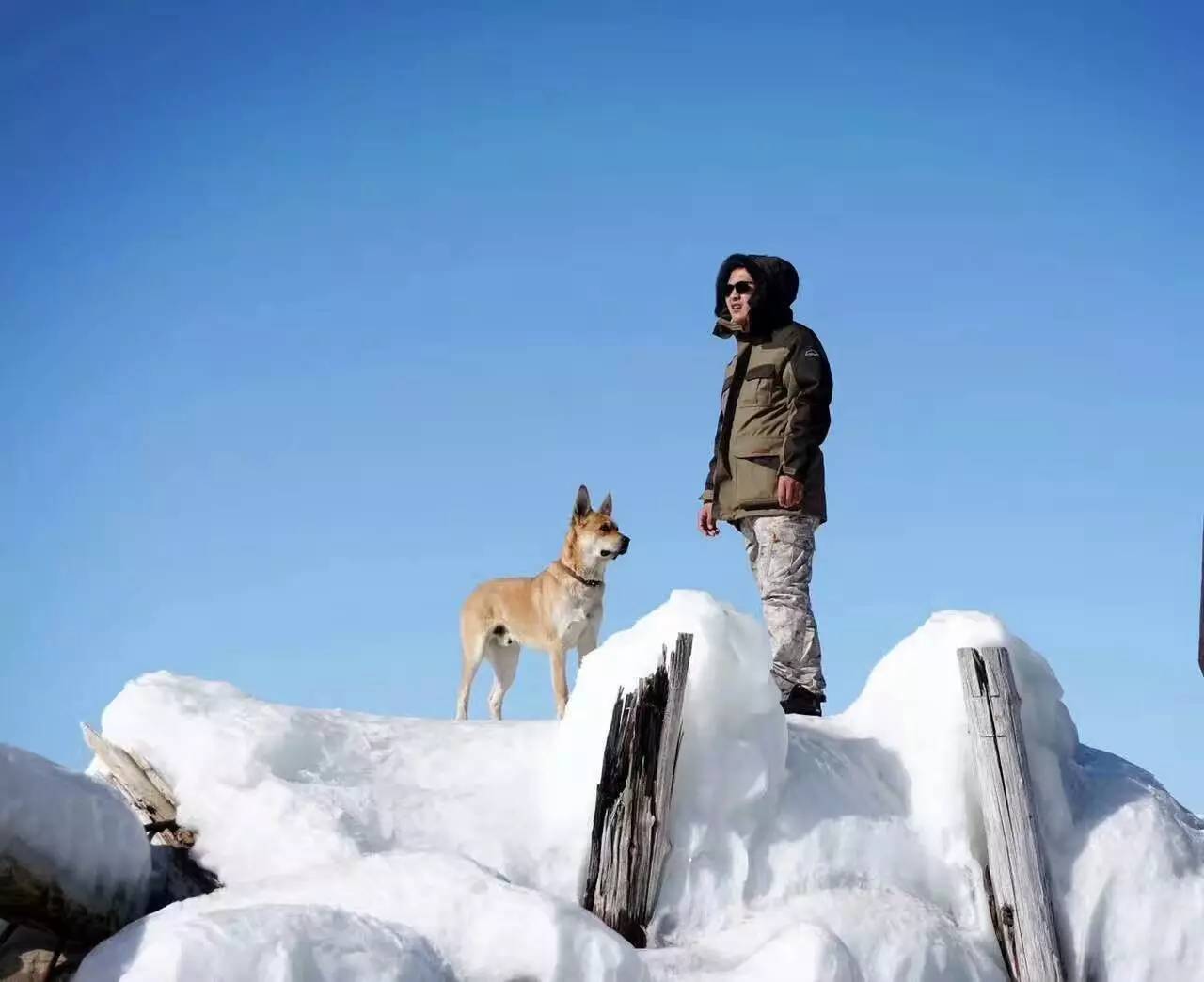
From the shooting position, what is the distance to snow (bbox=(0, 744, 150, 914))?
13.1 feet

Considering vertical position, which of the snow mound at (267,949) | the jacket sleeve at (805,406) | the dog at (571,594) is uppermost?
the dog at (571,594)

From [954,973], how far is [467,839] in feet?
6.51

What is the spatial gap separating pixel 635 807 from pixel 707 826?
350mm

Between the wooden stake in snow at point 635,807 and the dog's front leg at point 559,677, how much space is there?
4.85 metres

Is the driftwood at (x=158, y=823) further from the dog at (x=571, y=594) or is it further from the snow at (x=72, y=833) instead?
the dog at (x=571, y=594)

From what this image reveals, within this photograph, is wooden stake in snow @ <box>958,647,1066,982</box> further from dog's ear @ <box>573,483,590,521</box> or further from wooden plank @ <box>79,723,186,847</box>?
dog's ear @ <box>573,483,590,521</box>

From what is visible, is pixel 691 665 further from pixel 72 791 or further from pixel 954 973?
pixel 72 791

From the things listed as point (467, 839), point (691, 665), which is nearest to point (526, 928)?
point (467, 839)

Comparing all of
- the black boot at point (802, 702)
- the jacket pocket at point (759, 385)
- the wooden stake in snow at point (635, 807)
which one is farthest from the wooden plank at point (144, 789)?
the jacket pocket at point (759, 385)

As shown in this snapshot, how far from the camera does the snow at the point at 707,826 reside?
3980 millimetres

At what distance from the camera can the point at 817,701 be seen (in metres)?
6.71

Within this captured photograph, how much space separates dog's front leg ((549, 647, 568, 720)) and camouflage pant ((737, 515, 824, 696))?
3084 millimetres

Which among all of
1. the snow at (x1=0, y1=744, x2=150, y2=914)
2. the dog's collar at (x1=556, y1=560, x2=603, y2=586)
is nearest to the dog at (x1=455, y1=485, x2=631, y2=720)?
the dog's collar at (x1=556, y1=560, x2=603, y2=586)

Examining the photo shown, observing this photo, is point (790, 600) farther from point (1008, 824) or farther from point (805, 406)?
point (1008, 824)
